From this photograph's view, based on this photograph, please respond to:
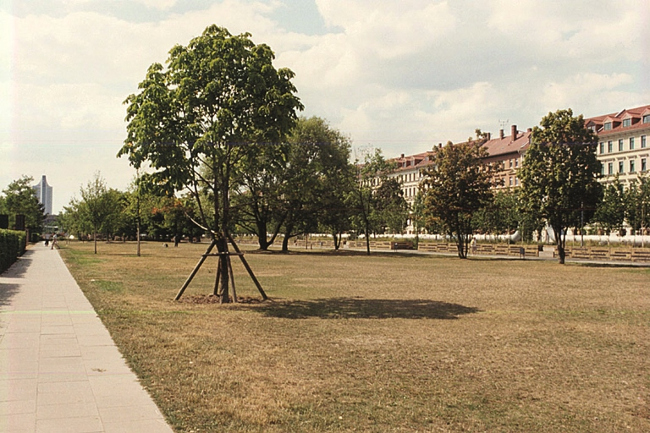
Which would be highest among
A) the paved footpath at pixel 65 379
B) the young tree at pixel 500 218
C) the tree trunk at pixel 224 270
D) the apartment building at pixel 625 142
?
the apartment building at pixel 625 142

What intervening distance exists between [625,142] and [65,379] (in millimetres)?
88866

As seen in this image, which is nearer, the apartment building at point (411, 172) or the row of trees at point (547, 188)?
the row of trees at point (547, 188)

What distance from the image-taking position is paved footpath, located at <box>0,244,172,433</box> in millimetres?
5422

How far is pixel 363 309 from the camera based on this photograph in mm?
14445

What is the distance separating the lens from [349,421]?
5.72 metres

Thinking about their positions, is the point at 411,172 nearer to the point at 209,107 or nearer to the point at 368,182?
the point at 368,182

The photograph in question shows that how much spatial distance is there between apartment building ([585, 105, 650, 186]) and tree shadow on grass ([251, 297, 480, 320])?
71272 mm

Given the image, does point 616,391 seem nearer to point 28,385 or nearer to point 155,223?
point 28,385

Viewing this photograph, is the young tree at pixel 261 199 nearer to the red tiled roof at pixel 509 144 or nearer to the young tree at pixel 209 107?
the young tree at pixel 209 107

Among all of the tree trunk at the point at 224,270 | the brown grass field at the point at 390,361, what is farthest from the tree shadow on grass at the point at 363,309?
the tree trunk at the point at 224,270

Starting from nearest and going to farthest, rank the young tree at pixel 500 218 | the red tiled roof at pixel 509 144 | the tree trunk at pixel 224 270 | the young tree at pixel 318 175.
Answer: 1. the tree trunk at pixel 224 270
2. the young tree at pixel 318 175
3. the young tree at pixel 500 218
4. the red tiled roof at pixel 509 144

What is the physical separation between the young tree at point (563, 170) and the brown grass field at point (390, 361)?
Result: 20372 millimetres

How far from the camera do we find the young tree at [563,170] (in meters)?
35.5

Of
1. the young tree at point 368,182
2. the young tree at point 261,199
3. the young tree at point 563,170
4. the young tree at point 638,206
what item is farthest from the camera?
the young tree at point 638,206
